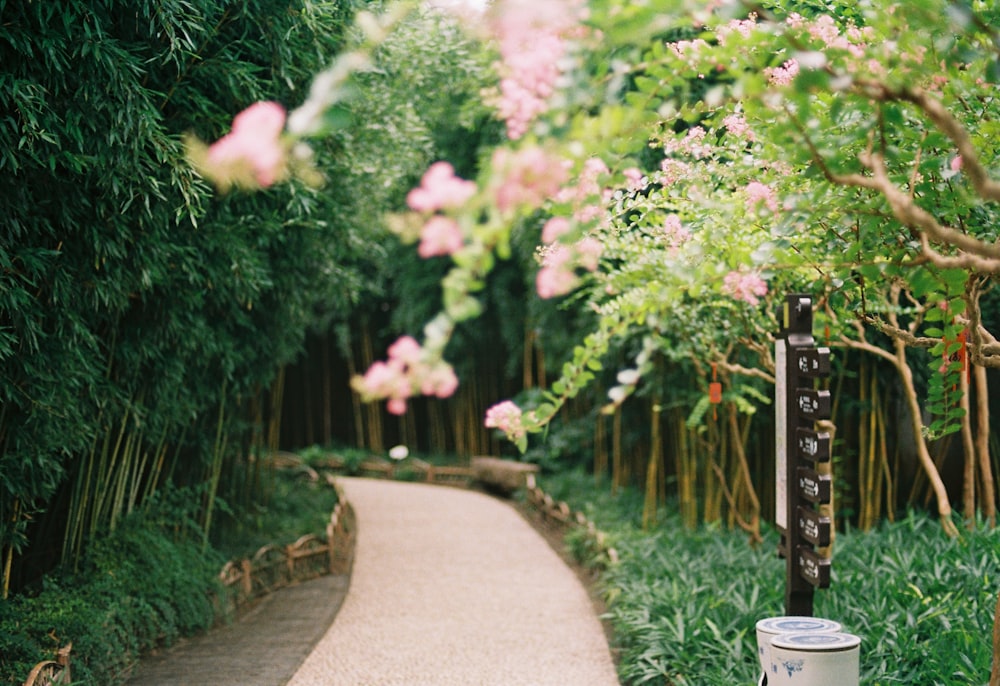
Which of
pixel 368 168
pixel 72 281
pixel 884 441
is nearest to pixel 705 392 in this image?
pixel 884 441

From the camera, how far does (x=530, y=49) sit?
4.75ft

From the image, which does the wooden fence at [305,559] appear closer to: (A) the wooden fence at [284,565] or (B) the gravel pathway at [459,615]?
(A) the wooden fence at [284,565]

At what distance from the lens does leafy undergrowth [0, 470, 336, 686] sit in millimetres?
3496

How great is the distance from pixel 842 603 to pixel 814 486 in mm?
1095

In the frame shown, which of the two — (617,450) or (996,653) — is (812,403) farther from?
(617,450)

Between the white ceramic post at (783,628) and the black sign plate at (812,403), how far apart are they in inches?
22.9

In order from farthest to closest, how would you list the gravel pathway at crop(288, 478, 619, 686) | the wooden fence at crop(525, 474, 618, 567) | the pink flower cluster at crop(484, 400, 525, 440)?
1. the wooden fence at crop(525, 474, 618, 567)
2. the gravel pathway at crop(288, 478, 619, 686)
3. the pink flower cluster at crop(484, 400, 525, 440)

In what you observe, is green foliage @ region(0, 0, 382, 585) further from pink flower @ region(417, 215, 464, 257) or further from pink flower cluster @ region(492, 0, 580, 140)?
pink flower @ region(417, 215, 464, 257)

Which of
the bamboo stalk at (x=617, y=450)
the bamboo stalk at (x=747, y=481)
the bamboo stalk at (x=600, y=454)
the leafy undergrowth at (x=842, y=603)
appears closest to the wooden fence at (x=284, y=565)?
the leafy undergrowth at (x=842, y=603)

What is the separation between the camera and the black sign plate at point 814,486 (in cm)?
282

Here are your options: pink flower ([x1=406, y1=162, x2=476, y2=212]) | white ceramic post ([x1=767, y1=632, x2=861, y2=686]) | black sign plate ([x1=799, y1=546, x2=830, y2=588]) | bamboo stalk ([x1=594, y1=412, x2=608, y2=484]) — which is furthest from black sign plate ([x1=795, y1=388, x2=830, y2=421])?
bamboo stalk ([x1=594, y1=412, x2=608, y2=484])

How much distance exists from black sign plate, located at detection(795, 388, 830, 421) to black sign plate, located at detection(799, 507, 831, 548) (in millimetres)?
291

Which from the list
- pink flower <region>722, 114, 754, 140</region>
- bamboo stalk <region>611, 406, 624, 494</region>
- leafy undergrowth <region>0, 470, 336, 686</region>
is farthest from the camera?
bamboo stalk <region>611, 406, 624, 494</region>

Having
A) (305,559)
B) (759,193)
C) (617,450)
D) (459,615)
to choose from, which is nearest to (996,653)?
(759,193)
